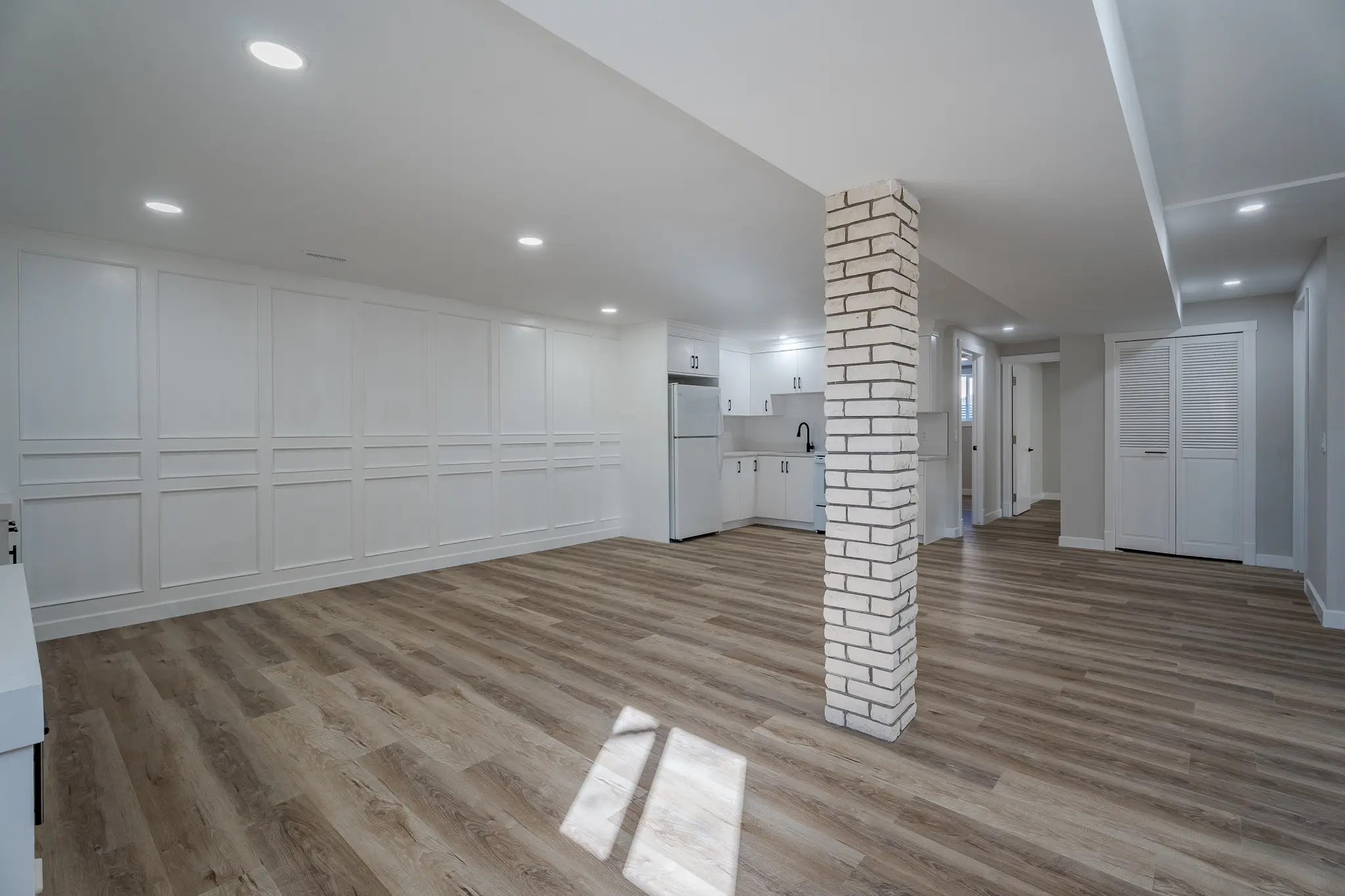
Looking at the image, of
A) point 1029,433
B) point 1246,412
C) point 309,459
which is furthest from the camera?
point 1029,433

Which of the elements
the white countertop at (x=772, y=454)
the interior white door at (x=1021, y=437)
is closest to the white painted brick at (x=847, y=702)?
the white countertop at (x=772, y=454)

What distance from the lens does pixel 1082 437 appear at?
681 cm

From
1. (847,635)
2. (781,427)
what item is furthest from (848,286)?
(781,427)

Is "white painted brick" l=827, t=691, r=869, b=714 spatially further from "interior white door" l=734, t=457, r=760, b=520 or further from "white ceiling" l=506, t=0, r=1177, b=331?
"interior white door" l=734, t=457, r=760, b=520

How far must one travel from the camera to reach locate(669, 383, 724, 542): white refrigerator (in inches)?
276

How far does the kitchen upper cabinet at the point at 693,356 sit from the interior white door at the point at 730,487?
118cm

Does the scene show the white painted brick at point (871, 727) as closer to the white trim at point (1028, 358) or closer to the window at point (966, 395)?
the white trim at point (1028, 358)

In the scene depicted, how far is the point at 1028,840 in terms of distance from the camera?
1910 mm

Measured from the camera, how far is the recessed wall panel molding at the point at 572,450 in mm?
6816

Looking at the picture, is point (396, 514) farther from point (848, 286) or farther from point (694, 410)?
point (848, 286)

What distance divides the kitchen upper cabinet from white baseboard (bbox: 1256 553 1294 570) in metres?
5.70

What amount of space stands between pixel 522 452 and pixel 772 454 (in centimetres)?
334

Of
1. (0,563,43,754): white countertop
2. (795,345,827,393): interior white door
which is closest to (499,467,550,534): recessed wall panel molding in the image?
(795,345,827,393): interior white door

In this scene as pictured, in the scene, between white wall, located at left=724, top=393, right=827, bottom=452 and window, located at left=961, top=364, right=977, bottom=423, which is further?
window, located at left=961, top=364, right=977, bottom=423
